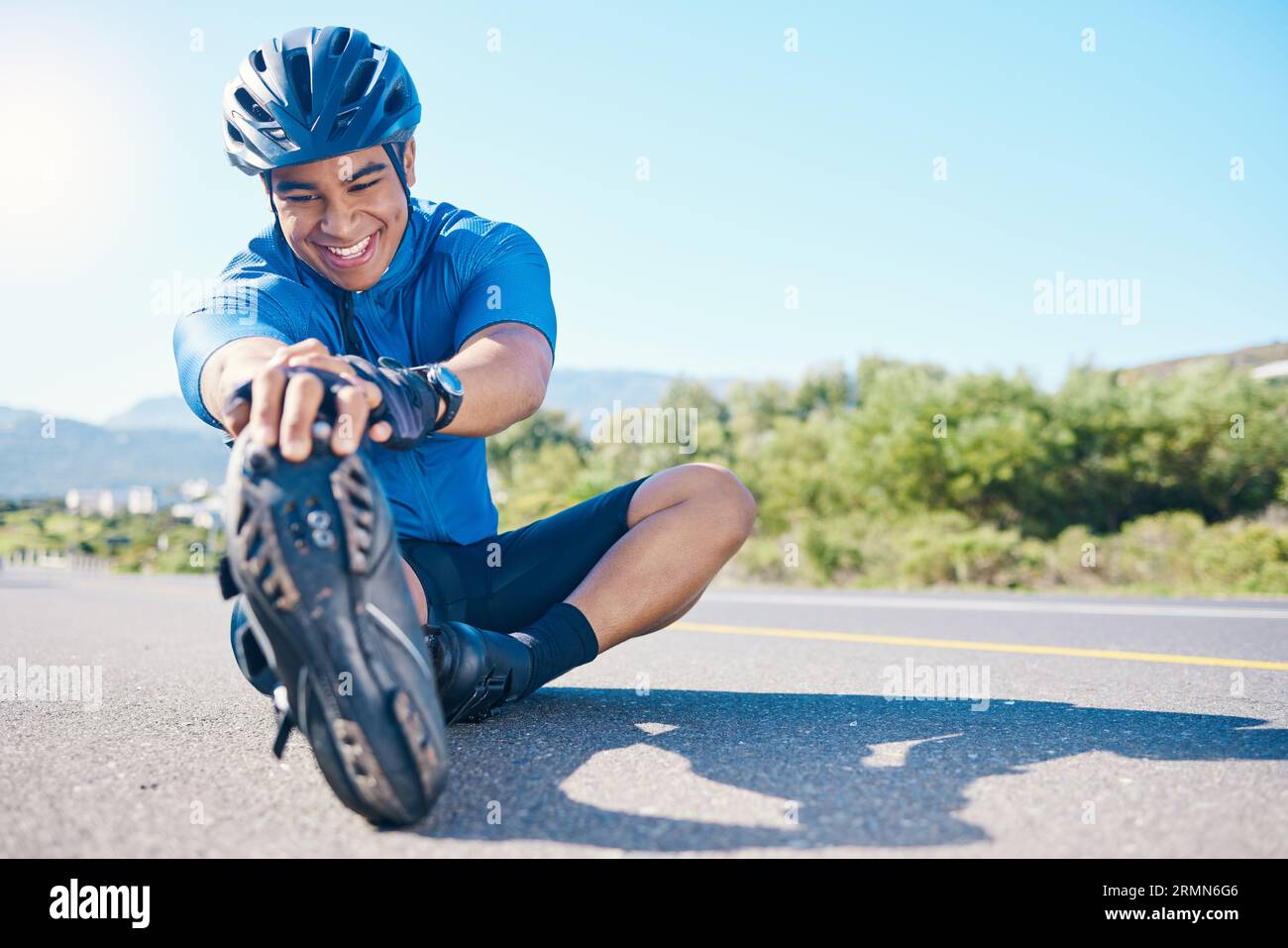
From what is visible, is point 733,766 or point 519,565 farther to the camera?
point 519,565

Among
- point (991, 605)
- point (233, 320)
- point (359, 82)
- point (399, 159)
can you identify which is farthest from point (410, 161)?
point (991, 605)

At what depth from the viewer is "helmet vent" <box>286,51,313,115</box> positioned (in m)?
2.38

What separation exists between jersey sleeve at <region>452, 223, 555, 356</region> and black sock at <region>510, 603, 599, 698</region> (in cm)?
66

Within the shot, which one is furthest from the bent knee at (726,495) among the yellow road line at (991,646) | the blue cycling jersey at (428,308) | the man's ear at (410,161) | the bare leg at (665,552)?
the yellow road line at (991,646)

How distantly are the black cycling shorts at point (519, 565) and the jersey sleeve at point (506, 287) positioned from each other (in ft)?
1.75

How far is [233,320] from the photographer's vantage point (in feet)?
6.98

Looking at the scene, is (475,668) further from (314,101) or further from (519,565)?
(314,101)

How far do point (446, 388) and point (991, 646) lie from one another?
3526 millimetres

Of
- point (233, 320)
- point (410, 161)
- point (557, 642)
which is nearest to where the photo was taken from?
point (233, 320)

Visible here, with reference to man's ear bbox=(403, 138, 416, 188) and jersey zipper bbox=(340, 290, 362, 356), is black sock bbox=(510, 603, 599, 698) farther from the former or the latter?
man's ear bbox=(403, 138, 416, 188)

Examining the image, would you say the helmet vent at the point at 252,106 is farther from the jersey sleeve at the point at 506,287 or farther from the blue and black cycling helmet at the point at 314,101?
the jersey sleeve at the point at 506,287

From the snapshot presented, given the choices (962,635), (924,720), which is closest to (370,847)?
(924,720)

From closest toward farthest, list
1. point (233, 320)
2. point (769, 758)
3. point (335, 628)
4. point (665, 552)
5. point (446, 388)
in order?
point (335, 628)
point (446, 388)
point (769, 758)
point (233, 320)
point (665, 552)
